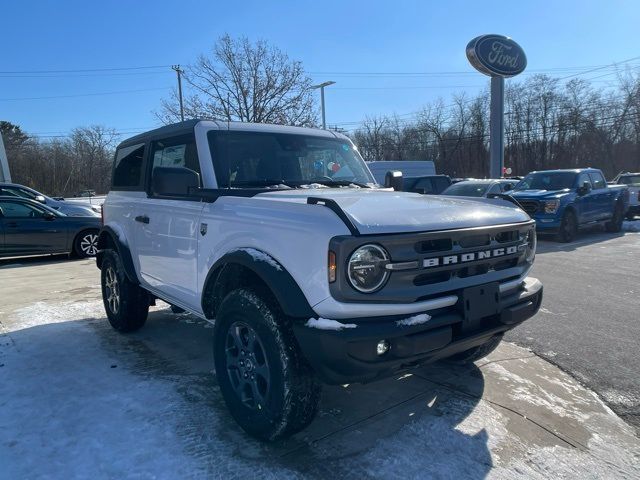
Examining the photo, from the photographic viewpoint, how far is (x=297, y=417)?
2619mm

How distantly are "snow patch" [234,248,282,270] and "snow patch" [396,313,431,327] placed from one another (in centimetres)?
71

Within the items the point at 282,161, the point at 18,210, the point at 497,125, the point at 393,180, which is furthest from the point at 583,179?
the point at 18,210

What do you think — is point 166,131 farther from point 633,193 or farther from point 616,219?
point 633,193

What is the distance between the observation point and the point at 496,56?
19.8 meters

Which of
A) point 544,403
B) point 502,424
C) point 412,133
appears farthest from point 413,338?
point 412,133

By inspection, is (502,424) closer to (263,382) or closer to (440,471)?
(440,471)

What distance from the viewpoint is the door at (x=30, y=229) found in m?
10.2

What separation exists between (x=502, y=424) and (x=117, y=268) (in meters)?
3.82

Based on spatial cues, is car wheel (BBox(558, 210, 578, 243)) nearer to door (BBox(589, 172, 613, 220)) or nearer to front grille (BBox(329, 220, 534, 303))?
door (BBox(589, 172, 613, 220))

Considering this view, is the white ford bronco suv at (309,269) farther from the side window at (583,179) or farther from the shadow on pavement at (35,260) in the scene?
the side window at (583,179)

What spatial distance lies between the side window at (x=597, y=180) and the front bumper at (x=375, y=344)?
491 inches

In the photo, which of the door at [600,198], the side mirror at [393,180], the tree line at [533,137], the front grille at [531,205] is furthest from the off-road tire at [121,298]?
the tree line at [533,137]

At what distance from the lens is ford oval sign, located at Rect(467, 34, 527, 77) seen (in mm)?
19484

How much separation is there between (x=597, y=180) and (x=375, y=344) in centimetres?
1332
